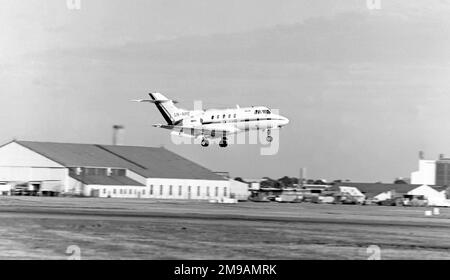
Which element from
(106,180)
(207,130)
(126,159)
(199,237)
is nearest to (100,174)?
(106,180)

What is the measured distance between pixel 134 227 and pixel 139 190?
7811 cm

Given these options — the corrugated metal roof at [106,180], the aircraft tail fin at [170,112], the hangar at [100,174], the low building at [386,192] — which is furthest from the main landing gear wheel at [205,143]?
the low building at [386,192]

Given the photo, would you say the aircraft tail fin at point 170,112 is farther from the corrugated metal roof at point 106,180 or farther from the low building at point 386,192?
the low building at point 386,192

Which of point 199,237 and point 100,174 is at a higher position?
point 100,174

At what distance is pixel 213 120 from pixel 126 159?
285 feet

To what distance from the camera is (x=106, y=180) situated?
132 meters

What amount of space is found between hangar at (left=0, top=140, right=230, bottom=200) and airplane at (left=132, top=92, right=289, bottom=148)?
227 ft

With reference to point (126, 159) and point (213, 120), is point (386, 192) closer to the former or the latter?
point (126, 159)

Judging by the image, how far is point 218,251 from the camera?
4484 cm

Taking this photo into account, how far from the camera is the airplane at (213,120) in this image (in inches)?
2178

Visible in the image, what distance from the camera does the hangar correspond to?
131m

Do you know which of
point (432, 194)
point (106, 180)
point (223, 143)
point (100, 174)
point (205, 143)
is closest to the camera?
point (223, 143)

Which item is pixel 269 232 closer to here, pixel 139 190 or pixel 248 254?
pixel 248 254

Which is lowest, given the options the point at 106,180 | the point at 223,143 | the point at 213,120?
the point at 223,143
